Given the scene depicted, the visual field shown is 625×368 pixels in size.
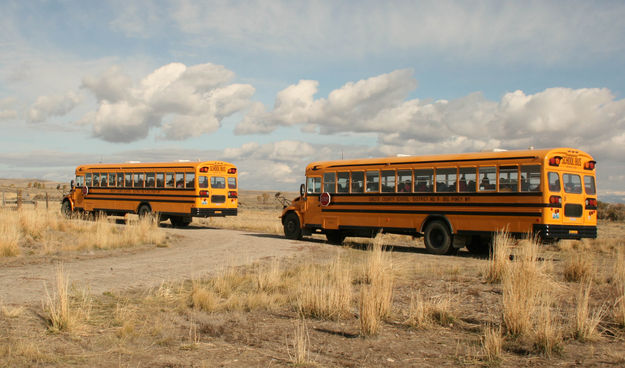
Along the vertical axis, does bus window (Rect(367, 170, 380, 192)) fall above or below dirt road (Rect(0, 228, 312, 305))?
above

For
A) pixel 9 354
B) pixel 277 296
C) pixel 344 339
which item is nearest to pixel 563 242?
A: pixel 277 296

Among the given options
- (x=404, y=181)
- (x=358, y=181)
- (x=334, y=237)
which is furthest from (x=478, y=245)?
(x=334, y=237)

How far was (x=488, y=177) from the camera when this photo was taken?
15625 mm

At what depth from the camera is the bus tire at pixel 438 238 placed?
16500 millimetres

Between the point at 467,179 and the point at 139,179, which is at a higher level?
the point at 139,179

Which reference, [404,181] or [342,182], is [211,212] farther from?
[404,181]

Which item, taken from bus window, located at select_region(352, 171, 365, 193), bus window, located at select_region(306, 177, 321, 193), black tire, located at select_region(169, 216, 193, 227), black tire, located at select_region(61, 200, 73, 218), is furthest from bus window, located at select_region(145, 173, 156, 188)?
bus window, located at select_region(352, 171, 365, 193)

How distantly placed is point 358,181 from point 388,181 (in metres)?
1.21

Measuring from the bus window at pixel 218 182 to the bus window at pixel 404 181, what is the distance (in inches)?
402

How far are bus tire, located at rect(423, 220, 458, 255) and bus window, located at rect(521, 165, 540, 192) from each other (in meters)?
2.53

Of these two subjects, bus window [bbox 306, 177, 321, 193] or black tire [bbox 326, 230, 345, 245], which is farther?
black tire [bbox 326, 230, 345, 245]

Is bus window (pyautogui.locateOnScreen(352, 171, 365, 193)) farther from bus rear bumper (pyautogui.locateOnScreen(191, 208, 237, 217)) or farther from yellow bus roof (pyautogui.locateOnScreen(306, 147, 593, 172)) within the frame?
bus rear bumper (pyautogui.locateOnScreen(191, 208, 237, 217))

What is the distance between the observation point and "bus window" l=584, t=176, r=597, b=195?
15679mm

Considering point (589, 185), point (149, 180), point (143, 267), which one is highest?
point (149, 180)
